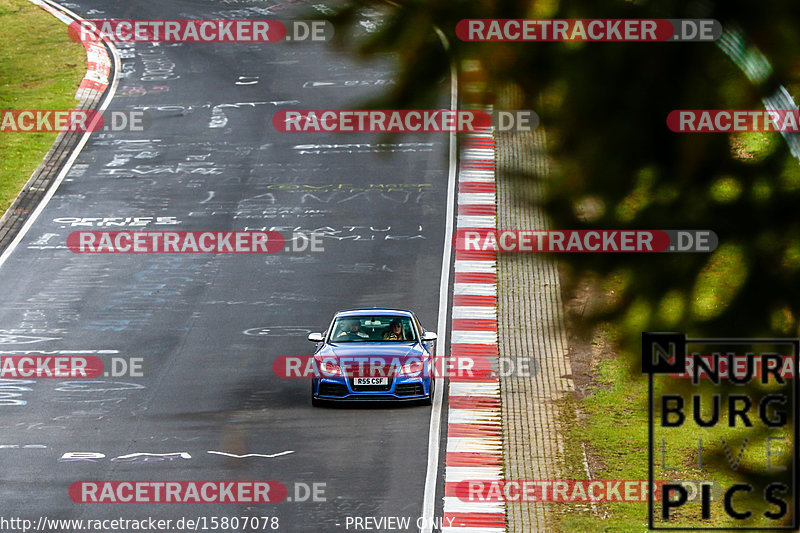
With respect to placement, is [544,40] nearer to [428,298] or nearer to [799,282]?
[799,282]

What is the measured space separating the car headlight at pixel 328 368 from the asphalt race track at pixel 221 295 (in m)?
0.68

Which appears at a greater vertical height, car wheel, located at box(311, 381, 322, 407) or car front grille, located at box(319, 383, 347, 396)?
car front grille, located at box(319, 383, 347, 396)

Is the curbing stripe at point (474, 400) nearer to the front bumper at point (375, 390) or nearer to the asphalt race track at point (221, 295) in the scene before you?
the asphalt race track at point (221, 295)

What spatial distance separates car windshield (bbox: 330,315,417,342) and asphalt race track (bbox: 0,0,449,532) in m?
1.12

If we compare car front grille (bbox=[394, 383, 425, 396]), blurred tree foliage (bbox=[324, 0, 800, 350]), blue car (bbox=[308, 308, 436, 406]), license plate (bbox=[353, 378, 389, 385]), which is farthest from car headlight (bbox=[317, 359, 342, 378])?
blurred tree foliage (bbox=[324, 0, 800, 350])

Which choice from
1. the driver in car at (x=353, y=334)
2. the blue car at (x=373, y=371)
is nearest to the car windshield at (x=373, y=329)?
the driver in car at (x=353, y=334)

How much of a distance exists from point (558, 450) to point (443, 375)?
13.0ft

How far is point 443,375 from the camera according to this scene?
858 inches

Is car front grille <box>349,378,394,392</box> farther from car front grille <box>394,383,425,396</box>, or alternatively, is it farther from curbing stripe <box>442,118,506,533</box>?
curbing stripe <box>442,118,506,533</box>

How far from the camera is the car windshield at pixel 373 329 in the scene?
66.7ft

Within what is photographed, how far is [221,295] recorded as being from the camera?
2581cm

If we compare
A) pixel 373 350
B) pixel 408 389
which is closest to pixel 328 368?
pixel 373 350

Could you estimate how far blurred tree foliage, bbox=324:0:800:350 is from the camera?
3031mm

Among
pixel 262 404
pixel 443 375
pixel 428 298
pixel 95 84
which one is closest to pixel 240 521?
pixel 262 404
